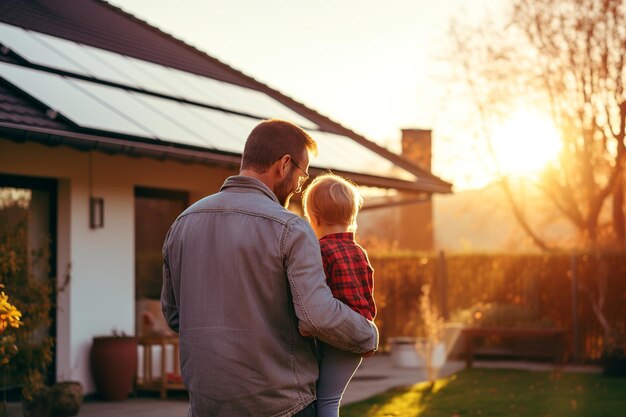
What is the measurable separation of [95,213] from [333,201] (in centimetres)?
711

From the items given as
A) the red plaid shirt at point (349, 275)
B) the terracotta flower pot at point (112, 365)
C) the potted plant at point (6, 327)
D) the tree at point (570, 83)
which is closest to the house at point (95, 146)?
the terracotta flower pot at point (112, 365)

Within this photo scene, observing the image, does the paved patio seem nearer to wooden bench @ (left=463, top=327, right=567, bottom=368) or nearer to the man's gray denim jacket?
A: wooden bench @ (left=463, top=327, right=567, bottom=368)

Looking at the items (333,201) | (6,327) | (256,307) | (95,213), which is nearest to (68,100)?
(95,213)

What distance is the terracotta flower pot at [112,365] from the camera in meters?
10.1

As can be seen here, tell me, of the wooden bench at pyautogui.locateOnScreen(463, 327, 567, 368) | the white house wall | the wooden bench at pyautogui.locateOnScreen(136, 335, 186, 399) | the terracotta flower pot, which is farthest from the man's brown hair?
the wooden bench at pyautogui.locateOnScreen(463, 327, 567, 368)

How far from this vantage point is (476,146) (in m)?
23.6

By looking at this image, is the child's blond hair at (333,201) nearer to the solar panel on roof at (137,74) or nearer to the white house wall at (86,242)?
the white house wall at (86,242)

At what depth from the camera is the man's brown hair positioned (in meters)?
3.22

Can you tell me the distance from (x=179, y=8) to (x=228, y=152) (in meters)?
5.94

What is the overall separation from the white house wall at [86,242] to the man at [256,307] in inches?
263

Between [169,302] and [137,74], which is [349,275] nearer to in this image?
[169,302]

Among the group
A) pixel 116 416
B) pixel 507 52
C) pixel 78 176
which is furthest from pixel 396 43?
pixel 116 416

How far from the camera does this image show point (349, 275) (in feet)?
11.5

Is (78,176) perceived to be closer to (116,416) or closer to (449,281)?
(116,416)
